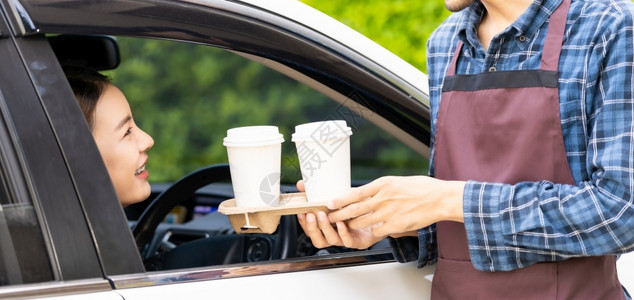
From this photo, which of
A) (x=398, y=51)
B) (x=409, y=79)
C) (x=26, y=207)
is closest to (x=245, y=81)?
(x=398, y=51)

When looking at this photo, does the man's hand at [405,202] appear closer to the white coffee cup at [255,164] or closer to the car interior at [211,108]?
the white coffee cup at [255,164]

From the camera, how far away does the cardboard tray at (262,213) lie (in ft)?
5.59

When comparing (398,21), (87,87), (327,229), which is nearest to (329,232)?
(327,229)

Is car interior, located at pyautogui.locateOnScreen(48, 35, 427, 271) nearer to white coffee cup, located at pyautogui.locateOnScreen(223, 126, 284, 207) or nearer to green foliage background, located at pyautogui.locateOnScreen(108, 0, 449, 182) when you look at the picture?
green foliage background, located at pyautogui.locateOnScreen(108, 0, 449, 182)

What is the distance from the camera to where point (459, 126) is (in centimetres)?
173

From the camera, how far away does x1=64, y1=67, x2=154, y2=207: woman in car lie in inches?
82.7

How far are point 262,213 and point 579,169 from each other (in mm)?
594

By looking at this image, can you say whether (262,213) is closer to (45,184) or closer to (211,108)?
(45,184)

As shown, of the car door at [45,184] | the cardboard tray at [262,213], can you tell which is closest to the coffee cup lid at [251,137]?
the cardboard tray at [262,213]

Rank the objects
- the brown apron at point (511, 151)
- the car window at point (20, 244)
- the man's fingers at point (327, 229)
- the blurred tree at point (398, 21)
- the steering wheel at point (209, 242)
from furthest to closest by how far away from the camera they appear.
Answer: the blurred tree at point (398, 21), the steering wheel at point (209, 242), the man's fingers at point (327, 229), the brown apron at point (511, 151), the car window at point (20, 244)

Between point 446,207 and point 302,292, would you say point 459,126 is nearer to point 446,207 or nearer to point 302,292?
point 446,207

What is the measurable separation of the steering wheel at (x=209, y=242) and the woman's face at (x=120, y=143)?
48 centimetres

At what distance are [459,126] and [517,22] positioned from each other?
0.74 ft

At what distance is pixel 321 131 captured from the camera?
170 cm
